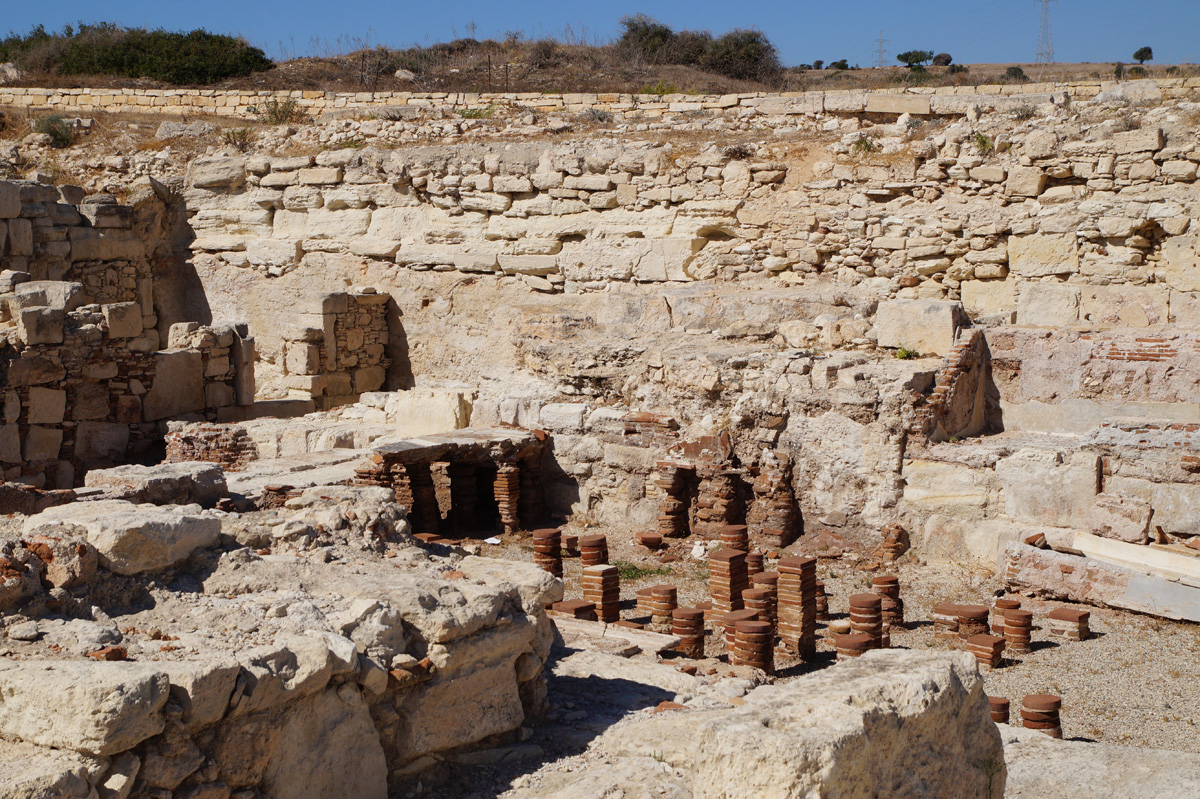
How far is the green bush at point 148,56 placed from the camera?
24.9m

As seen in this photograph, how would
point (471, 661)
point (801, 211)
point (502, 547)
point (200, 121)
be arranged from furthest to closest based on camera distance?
point (200, 121), point (801, 211), point (502, 547), point (471, 661)

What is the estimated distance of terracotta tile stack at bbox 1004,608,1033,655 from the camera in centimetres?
695

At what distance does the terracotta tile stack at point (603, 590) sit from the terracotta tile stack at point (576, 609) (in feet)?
0.82

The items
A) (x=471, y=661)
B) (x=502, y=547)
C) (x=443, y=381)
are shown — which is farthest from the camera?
(x=443, y=381)

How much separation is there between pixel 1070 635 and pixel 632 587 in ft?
10.6

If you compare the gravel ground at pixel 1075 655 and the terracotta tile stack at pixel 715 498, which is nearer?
the gravel ground at pixel 1075 655

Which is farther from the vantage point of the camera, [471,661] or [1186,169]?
[1186,169]

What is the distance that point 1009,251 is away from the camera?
11508 mm

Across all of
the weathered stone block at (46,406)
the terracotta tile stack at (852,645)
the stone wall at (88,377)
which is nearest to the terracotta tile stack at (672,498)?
the terracotta tile stack at (852,645)

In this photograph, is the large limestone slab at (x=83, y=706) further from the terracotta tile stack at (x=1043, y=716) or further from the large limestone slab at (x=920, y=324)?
the large limestone slab at (x=920, y=324)

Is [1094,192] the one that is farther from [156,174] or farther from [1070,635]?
[156,174]

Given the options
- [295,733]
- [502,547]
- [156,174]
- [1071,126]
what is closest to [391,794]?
[295,733]

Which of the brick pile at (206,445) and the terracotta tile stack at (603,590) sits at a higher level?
the brick pile at (206,445)

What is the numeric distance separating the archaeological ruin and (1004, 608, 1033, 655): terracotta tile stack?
0.02 m
